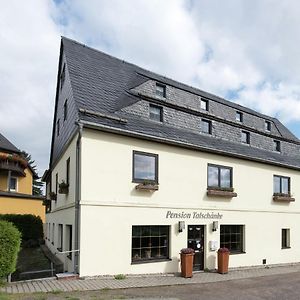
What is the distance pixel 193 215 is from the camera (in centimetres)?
1625

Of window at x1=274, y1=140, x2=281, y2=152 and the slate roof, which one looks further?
window at x1=274, y1=140, x2=281, y2=152

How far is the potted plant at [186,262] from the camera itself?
14.6 meters

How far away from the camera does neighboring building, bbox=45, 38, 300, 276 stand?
44.2 ft

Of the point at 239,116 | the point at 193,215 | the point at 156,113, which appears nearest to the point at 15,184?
the point at 239,116

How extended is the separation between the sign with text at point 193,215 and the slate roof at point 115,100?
2.78m

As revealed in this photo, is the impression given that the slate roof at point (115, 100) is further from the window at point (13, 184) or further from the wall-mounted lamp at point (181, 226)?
the window at point (13, 184)

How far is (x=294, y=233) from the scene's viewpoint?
848 inches

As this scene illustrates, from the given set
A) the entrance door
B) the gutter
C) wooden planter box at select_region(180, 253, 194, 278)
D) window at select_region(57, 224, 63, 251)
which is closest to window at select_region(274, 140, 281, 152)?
the gutter

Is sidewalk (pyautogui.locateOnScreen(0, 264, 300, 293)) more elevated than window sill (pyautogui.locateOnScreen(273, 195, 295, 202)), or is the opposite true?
window sill (pyautogui.locateOnScreen(273, 195, 295, 202))

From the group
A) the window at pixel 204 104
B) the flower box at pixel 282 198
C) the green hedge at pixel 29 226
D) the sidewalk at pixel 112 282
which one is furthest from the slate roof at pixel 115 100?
the green hedge at pixel 29 226

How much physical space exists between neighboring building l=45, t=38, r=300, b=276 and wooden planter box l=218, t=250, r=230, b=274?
0.62 m

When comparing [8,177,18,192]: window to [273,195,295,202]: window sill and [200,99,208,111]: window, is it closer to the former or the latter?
[200,99,208,111]: window

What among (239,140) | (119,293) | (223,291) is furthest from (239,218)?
(119,293)

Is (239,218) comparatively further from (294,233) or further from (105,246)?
(105,246)
